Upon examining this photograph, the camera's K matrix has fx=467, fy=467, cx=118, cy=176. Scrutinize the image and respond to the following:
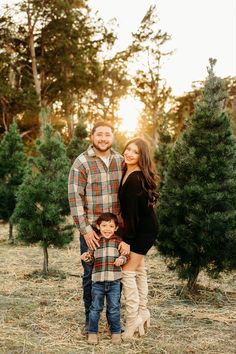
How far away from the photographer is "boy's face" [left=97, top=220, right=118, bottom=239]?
16.3 ft

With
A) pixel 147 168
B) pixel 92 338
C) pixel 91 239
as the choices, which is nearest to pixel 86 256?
pixel 91 239

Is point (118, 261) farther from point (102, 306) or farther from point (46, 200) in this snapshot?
point (46, 200)

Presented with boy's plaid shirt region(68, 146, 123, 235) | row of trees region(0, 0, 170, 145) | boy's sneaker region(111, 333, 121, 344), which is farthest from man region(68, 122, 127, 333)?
row of trees region(0, 0, 170, 145)

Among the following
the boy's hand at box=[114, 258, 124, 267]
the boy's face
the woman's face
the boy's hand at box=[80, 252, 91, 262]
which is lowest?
the boy's hand at box=[114, 258, 124, 267]

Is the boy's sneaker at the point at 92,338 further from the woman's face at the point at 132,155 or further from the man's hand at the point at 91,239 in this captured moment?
the woman's face at the point at 132,155

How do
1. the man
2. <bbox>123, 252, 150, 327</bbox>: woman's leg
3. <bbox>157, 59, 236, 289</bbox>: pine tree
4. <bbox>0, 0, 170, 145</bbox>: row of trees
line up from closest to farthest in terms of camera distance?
1. the man
2. <bbox>123, 252, 150, 327</bbox>: woman's leg
3. <bbox>157, 59, 236, 289</bbox>: pine tree
4. <bbox>0, 0, 170, 145</bbox>: row of trees

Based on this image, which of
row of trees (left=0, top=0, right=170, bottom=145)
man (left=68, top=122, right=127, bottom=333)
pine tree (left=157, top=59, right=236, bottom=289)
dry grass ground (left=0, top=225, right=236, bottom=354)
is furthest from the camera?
row of trees (left=0, top=0, right=170, bottom=145)

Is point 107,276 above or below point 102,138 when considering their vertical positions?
below

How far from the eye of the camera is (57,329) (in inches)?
215

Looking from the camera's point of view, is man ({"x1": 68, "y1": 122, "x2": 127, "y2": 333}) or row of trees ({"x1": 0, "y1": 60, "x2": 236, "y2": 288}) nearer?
man ({"x1": 68, "y1": 122, "x2": 127, "y2": 333})

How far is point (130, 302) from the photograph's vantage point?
5.07 metres

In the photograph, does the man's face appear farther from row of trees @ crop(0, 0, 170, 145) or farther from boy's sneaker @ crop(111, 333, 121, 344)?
row of trees @ crop(0, 0, 170, 145)

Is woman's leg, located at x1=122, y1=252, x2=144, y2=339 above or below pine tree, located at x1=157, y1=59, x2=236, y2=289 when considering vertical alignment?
below

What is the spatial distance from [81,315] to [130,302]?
3.92 ft
